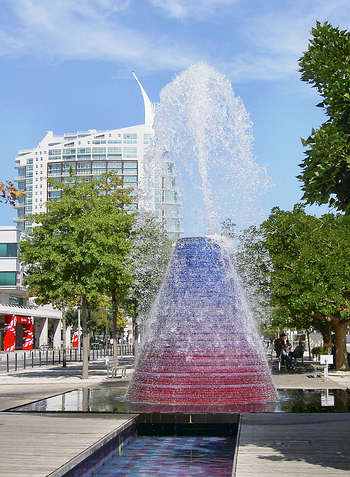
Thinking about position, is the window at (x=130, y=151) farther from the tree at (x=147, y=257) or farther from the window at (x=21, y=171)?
the tree at (x=147, y=257)

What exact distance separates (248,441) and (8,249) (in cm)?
6050

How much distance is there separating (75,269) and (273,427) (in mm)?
15794

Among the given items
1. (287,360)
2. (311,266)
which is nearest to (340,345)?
(287,360)

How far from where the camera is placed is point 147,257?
29219mm

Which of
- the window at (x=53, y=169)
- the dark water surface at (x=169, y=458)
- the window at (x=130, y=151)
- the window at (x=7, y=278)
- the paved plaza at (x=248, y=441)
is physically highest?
the window at (x=130, y=151)

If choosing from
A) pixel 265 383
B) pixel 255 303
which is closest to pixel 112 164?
pixel 255 303

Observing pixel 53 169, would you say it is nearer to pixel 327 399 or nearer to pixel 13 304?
pixel 13 304

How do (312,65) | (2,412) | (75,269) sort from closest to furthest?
(312,65), (2,412), (75,269)

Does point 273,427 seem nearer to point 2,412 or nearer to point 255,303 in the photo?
point 2,412

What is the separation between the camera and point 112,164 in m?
168

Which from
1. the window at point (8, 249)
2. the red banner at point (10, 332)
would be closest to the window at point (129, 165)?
the window at point (8, 249)

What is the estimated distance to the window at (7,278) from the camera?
218ft

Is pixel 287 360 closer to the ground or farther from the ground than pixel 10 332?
closer to the ground

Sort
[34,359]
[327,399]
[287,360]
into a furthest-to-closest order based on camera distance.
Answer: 1. [34,359]
2. [287,360]
3. [327,399]
